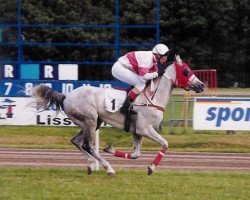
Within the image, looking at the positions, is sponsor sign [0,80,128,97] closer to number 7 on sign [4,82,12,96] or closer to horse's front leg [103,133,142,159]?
number 7 on sign [4,82,12,96]

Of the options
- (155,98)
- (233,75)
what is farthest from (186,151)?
(233,75)

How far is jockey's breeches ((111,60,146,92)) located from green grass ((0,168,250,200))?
1.59 m

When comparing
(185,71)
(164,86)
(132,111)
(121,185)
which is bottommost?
(121,185)

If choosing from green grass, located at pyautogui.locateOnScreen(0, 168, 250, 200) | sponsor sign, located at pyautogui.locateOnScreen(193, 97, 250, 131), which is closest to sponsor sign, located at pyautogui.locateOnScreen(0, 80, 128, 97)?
sponsor sign, located at pyautogui.locateOnScreen(193, 97, 250, 131)

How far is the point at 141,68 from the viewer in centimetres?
1460

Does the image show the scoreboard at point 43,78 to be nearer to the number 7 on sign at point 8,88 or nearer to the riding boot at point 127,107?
the number 7 on sign at point 8,88

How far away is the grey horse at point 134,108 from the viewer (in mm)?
14523

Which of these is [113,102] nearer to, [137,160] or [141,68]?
[141,68]

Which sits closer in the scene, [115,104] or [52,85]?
[115,104]

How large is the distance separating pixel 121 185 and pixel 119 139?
11283 millimetres

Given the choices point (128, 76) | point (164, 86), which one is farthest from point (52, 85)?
point (164, 86)

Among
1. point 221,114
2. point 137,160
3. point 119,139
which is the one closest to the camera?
point 137,160

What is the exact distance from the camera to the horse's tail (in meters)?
15.1

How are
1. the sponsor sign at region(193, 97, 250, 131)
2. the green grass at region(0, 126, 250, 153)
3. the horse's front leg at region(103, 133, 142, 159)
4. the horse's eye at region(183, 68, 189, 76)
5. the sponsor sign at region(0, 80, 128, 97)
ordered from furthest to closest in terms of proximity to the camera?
the sponsor sign at region(0, 80, 128, 97) < the sponsor sign at region(193, 97, 250, 131) < the green grass at region(0, 126, 250, 153) < the horse's eye at region(183, 68, 189, 76) < the horse's front leg at region(103, 133, 142, 159)
